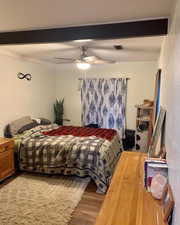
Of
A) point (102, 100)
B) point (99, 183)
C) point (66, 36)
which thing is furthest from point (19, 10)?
point (102, 100)

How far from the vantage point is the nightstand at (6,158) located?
111 inches

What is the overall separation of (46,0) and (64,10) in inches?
8.9

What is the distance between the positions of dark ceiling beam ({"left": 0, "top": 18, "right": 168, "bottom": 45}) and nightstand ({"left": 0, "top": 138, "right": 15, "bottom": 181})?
162cm

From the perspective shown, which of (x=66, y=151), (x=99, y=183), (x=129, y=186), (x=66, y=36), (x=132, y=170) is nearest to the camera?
(x=129, y=186)


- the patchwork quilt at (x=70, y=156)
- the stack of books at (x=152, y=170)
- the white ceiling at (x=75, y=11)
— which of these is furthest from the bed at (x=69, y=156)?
the white ceiling at (x=75, y=11)

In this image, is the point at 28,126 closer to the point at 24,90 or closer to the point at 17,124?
the point at 17,124

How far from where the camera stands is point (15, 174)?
320 cm

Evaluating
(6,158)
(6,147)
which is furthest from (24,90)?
(6,158)

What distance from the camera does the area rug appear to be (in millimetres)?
2062

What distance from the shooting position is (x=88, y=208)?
2.29 metres

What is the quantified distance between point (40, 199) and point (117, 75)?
3.74 metres

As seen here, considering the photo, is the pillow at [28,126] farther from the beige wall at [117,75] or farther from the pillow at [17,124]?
the beige wall at [117,75]

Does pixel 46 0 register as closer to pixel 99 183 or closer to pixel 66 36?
pixel 66 36

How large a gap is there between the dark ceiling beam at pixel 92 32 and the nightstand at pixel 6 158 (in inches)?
63.9
